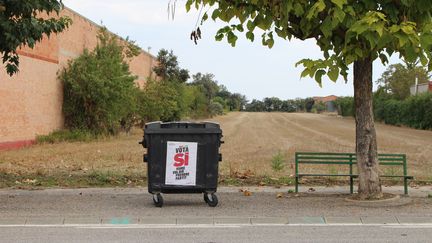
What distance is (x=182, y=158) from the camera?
929 cm

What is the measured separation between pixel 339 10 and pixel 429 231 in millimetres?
3166

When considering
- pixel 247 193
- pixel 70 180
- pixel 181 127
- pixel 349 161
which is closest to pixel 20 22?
pixel 70 180

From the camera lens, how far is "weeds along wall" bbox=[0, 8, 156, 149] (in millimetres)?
23359

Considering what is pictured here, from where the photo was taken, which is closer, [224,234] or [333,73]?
[224,234]

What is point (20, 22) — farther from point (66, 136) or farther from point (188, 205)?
point (66, 136)

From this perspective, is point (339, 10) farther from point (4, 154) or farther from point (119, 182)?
point (4, 154)

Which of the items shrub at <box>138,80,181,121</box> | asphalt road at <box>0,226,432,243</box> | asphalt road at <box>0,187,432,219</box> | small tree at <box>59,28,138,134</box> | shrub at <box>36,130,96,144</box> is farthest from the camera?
shrub at <box>138,80,181,121</box>

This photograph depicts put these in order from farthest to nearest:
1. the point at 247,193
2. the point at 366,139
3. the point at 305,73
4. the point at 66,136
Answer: the point at 66,136 → the point at 247,193 → the point at 366,139 → the point at 305,73

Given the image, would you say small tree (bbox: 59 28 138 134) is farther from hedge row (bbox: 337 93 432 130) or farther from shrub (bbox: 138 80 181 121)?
hedge row (bbox: 337 93 432 130)

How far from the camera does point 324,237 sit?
23.7 feet

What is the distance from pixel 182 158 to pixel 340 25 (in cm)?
323

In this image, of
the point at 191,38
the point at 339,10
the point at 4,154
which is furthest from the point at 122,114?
the point at 339,10

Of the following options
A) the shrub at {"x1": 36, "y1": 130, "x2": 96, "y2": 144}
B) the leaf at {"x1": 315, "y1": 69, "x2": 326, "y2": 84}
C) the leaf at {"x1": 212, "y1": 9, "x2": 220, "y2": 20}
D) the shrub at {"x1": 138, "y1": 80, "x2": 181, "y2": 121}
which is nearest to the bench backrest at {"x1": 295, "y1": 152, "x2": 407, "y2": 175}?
the leaf at {"x1": 315, "y1": 69, "x2": 326, "y2": 84}

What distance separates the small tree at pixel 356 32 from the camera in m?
7.54
